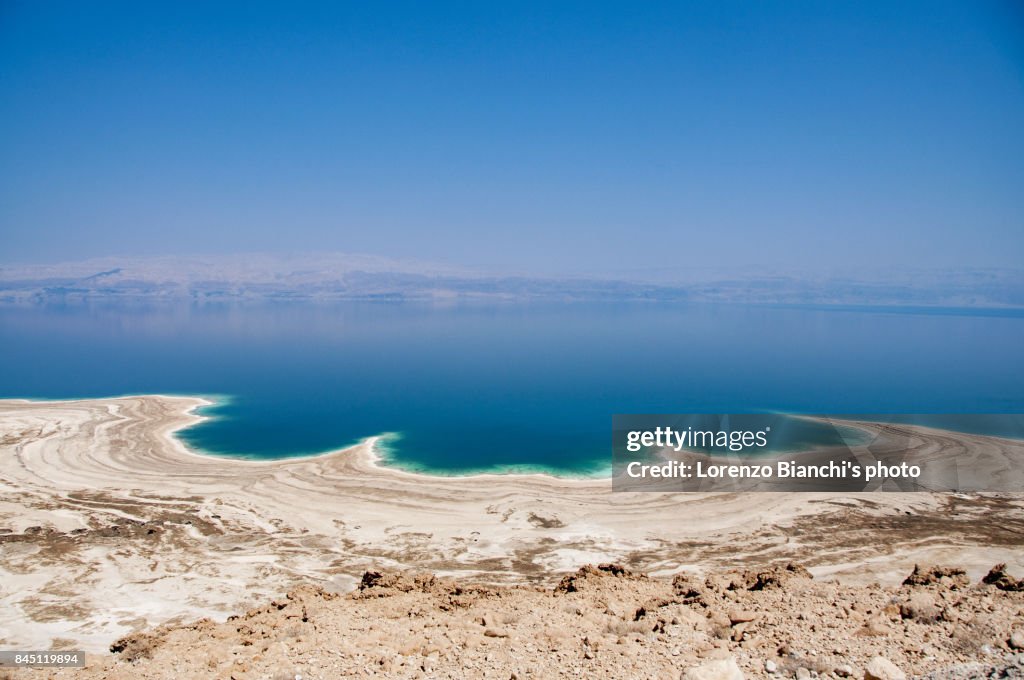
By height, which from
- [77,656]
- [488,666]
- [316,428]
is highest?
[488,666]

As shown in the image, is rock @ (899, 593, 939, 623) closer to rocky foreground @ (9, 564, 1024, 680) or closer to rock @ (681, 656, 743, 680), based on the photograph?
rocky foreground @ (9, 564, 1024, 680)

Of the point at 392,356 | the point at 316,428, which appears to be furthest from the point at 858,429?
the point at 392,356

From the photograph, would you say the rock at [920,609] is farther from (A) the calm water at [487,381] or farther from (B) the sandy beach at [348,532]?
(A) the calm water at [487,381]

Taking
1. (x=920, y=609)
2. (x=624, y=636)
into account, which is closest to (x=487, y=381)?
(x=624, y=636)

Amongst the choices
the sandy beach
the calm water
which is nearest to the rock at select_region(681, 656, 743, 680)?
the sandy beach

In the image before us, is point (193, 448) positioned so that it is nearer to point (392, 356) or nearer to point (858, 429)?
point (858, 429)

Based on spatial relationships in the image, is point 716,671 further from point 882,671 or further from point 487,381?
point 487,381
